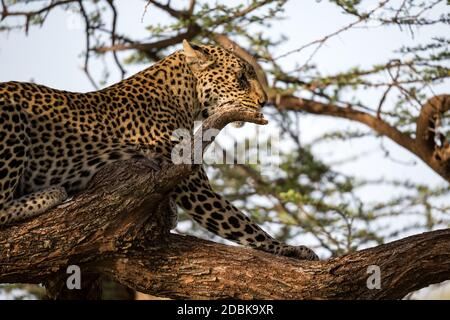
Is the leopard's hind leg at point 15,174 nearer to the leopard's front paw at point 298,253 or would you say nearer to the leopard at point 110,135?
the leopard at point 110,135

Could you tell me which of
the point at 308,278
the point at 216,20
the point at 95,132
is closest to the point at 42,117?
the point at 95,132

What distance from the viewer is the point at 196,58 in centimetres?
855

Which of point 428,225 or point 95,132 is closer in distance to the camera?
point 95,132

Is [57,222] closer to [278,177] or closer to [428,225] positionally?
[428,225]

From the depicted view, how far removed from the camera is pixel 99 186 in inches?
270

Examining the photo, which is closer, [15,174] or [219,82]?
[15,174]

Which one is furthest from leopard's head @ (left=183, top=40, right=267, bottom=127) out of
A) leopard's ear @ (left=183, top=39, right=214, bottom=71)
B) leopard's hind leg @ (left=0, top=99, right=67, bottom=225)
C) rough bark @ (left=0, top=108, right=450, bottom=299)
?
leopard's hind leg @ (left=0, top=99, right=67, bottom=225)

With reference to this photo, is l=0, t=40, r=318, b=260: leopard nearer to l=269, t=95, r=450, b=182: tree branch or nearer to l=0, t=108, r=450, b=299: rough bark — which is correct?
l=0, t=108, r=450, b=299: rough bark

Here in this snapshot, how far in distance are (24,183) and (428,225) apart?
726 centimetres

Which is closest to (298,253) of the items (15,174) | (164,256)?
(164,256)

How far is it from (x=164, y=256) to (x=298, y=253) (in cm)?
123

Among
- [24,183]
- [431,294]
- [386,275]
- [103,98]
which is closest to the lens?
[386,275]

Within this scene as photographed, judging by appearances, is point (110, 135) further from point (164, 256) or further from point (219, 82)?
point (219, 82)

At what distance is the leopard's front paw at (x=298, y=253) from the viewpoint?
752cm
